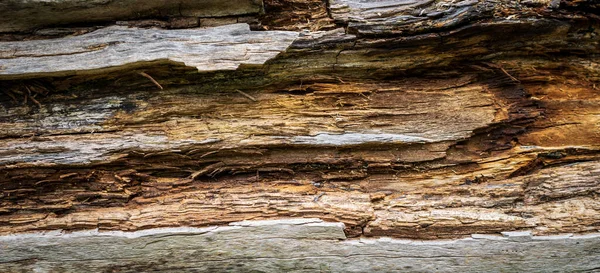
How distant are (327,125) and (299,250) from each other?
0.92 meters

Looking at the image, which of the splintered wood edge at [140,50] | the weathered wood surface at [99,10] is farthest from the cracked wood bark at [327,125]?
the weathered wood surface at [99,10]

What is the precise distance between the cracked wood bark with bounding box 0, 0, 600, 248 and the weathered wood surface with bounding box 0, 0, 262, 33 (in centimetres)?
14

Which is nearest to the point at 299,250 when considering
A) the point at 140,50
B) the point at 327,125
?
the point at 327,125

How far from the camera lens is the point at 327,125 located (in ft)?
11.4

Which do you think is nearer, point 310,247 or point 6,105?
point 310,247

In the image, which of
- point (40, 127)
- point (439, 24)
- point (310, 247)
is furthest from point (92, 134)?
point (439, 24)

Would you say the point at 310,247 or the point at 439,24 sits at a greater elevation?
the point at 439,24

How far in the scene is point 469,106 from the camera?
11.5 feet

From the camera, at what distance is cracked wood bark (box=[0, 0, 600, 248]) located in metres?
3.33

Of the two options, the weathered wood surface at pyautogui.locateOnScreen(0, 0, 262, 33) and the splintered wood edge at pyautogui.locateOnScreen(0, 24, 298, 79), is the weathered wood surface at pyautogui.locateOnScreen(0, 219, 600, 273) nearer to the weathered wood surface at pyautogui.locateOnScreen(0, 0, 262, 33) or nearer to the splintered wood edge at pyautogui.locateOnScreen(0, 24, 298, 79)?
the splintered wood edge at pyautogui.locateOnScreen(0, 24, 298, 79)

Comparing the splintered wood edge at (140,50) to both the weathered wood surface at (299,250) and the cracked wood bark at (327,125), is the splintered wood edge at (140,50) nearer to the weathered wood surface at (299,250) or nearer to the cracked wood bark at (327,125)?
Answer: the cracked wood bark at (327,125)

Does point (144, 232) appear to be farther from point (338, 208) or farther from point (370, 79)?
point (370, 79)

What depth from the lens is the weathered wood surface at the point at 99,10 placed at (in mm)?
3385

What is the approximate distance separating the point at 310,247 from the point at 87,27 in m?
2.28
